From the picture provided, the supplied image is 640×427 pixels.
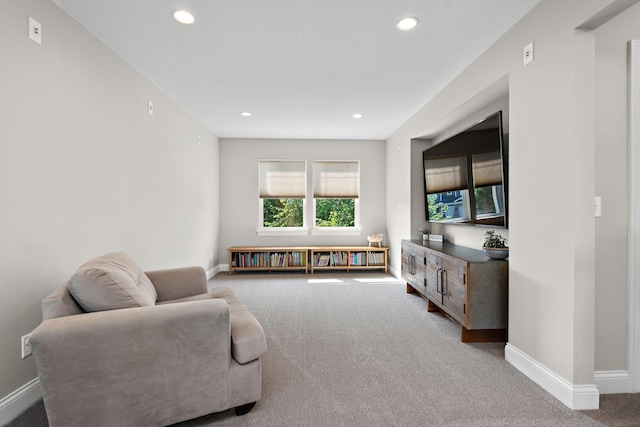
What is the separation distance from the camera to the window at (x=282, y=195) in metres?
5.90

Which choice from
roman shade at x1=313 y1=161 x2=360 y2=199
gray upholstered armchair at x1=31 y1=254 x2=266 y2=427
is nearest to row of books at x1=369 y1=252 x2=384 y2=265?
roman shade at x1=313 y1=161 x2=360 y2=199

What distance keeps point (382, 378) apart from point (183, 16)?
2774 millimetres

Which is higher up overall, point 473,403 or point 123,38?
point 123,38

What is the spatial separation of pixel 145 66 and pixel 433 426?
3.52 m

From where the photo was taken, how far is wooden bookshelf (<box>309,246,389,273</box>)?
219 inches

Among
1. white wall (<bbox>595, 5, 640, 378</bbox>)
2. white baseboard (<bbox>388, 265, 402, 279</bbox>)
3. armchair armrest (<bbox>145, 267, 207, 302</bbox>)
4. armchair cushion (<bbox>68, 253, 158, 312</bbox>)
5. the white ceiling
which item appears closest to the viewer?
armchair cushion (<bbox>68, 253, 158, 312</bbox>)

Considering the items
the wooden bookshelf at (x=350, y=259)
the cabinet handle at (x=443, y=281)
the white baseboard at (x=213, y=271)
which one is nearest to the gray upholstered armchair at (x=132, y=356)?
the cabinet handle at (x=443, y=281)

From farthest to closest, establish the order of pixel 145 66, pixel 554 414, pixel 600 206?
pixel 145 66 → pixel 600 206 → pixel 554 414

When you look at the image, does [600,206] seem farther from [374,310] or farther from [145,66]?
[145,66]

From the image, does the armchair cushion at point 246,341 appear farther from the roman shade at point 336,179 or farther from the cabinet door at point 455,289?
the roman shade at point 336,179

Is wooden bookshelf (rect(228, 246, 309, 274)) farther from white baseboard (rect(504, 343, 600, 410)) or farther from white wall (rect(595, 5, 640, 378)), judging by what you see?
white wall (rect(595, 5, 640, 378))

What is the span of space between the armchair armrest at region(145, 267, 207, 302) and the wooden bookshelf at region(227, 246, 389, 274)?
9.34ft

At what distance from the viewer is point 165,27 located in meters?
2.28

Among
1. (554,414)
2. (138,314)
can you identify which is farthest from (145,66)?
(554,414)
